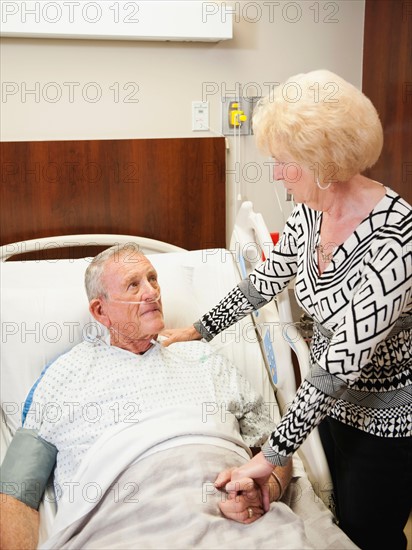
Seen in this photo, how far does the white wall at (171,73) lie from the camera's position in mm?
2477

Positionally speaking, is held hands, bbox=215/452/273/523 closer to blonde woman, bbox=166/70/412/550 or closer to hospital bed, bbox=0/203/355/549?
blonde woman, bbox=166/70/412/550

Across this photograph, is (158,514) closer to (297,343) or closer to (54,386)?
(54,386)

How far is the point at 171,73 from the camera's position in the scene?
2.59m

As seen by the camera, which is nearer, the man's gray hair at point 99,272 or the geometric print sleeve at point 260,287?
the geometric print sleeve at point 260,287

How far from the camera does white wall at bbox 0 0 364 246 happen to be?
2.48m

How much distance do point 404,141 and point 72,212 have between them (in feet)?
4.23

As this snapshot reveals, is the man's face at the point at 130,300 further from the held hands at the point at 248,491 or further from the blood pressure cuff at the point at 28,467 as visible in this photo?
the held hands at the point at 248,491

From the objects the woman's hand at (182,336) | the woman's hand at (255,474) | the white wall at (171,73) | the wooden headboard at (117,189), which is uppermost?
the white wall at (171,73)

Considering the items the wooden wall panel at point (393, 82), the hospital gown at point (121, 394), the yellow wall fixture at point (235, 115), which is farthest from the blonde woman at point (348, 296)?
the yellow wall fixture at point (235, 115)

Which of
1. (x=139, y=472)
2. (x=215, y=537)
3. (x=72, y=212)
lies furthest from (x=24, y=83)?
(x=215, y=537)

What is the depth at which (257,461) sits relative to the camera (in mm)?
1374

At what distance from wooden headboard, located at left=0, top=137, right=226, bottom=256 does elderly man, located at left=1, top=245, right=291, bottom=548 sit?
29.6 inches

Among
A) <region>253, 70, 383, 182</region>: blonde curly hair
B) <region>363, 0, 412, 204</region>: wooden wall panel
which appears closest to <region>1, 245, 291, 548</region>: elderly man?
<region>253, 70, 383, 182</region>: blonde curly hair

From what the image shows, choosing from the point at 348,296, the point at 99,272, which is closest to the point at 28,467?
the point at 99,272
